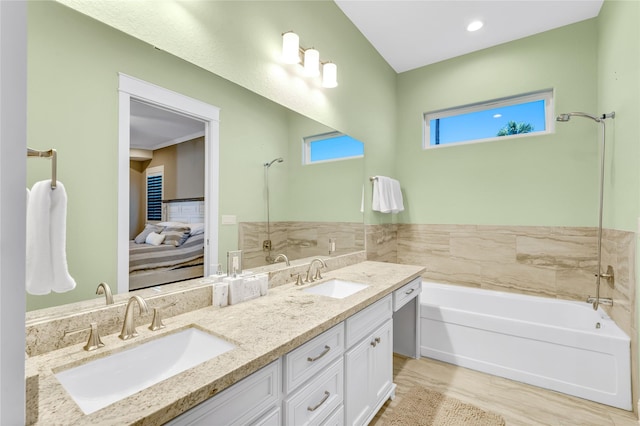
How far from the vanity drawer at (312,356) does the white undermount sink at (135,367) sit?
22 centimetres

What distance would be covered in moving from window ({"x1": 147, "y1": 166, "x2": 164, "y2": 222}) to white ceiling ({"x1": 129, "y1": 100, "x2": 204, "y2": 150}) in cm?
10

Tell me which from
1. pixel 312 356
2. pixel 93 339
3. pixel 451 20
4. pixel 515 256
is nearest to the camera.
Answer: pixel 93 339

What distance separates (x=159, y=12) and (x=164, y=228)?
91cm

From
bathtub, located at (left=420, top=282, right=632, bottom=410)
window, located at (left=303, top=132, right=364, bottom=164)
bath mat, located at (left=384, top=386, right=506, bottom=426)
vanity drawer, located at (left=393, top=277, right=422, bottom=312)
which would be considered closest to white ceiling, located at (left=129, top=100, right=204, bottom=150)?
window, located at (left=303, top=132, right=364, bottom=164)

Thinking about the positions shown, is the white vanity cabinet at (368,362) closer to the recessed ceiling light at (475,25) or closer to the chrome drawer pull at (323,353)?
the chrome drawer pull at (323,353)

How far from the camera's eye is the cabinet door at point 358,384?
140 cm

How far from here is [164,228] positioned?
125 centimetres

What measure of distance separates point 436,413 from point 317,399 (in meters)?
1.12

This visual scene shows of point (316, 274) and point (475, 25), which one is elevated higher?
point (475, 25)

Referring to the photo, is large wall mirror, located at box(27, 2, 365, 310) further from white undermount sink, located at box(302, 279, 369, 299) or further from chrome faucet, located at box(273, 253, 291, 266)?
white undermount sink, located at box(302, 279, 369, 299)

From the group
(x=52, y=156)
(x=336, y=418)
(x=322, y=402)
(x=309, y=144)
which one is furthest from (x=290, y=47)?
(x=336, y=418)

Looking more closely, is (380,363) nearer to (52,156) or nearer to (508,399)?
(508,399)

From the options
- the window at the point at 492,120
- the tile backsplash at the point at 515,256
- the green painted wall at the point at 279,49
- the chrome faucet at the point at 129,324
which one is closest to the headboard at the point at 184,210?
the chrome faucet at the point at 129,324

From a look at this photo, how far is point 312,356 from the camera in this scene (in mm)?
1152
